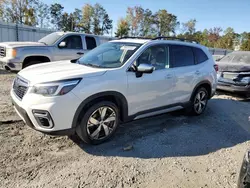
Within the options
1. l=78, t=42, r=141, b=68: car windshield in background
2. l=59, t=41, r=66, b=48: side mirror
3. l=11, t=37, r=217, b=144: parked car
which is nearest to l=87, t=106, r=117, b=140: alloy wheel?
l=11, t=37, r=217, b=144: parked car

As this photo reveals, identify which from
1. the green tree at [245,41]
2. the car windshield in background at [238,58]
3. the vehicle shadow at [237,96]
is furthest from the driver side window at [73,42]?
the green tree at [245,41]

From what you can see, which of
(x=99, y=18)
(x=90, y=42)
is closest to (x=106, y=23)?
(x=99, y=18)

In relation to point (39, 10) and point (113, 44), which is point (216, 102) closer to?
point (113, 44)

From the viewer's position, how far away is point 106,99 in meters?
3.63

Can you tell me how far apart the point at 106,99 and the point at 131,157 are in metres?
1.00

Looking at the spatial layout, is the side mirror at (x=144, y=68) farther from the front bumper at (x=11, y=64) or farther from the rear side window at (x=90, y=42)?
the rear side window at (x=90, y=42)

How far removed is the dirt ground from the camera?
2.83 m

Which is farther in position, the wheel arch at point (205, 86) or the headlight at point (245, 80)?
the headlight at point (245, 80)

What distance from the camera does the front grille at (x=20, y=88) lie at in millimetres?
3286

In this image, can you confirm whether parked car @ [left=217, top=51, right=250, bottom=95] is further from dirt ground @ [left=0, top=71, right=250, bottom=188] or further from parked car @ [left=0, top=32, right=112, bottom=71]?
parked car @ [left=0, top=32, right=112, bottom=71]

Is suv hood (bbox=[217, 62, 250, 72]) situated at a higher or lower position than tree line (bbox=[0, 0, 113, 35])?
lower

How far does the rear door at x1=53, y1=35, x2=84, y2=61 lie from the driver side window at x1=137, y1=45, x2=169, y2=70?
4975 millimetres

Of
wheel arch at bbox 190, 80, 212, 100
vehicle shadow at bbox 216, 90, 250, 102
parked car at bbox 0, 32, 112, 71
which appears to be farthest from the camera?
vehicle shadow at bbox 216, 90, 250, 102

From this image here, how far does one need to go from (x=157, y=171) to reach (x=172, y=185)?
0.32m
